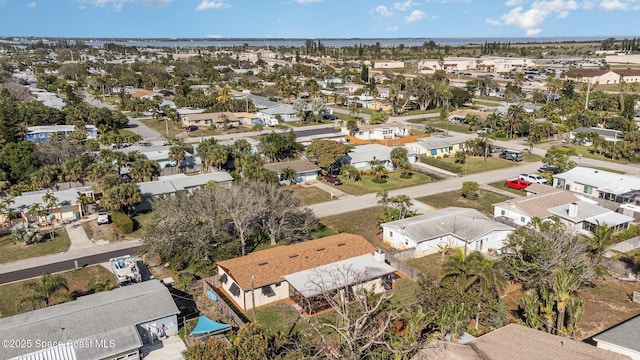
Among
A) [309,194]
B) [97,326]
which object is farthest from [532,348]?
[309,194]

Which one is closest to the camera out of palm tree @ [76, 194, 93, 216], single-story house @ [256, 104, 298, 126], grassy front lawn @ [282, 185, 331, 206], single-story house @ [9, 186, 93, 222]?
single-story house @ [9, 186, 93, 222]

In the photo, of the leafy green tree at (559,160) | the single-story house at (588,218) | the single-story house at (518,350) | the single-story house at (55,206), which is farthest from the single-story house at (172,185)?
the leafy green tree at (559,160)

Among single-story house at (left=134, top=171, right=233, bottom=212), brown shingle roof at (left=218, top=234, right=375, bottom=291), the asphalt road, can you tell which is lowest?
the asphalt road

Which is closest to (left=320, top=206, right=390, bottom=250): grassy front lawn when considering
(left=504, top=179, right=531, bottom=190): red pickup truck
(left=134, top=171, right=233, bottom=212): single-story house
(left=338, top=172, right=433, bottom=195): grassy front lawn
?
(left=338, top=172, right=433, bottom=195): grassy front lawn

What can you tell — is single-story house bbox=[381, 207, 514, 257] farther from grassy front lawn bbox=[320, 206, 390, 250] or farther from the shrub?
the shrub

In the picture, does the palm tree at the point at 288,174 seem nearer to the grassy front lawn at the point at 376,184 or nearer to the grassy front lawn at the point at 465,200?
the grassy front lawn at the point at 376,184

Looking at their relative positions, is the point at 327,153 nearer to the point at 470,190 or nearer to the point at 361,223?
the point at 361,223
